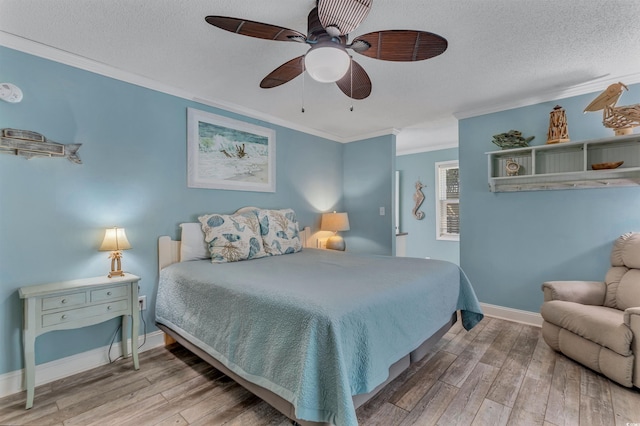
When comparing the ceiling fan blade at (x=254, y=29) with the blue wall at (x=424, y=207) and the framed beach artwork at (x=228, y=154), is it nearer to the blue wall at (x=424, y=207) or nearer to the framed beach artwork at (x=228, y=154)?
the framed beach artwork at (x=228, y=154)

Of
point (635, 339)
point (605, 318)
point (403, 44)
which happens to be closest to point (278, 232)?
point (403, 44)

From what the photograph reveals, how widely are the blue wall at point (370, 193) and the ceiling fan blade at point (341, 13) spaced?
9.58 ft

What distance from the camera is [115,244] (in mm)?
2242

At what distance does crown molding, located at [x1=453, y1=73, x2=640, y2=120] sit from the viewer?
8.64ft

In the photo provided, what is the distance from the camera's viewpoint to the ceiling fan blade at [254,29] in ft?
4.82

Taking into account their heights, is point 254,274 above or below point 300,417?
above

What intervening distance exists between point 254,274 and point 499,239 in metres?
2.77

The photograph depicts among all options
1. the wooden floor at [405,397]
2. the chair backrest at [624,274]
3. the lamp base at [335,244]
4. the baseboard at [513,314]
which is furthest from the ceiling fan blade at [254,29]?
the baseboard at [513,314]

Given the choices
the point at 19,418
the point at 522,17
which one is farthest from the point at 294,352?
the point at 522,17

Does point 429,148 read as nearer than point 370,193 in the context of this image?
No

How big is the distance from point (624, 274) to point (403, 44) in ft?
8.40

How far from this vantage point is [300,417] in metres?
1.30

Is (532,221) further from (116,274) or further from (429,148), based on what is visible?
(116,274)

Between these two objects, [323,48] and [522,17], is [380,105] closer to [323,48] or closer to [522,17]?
[522,17]
